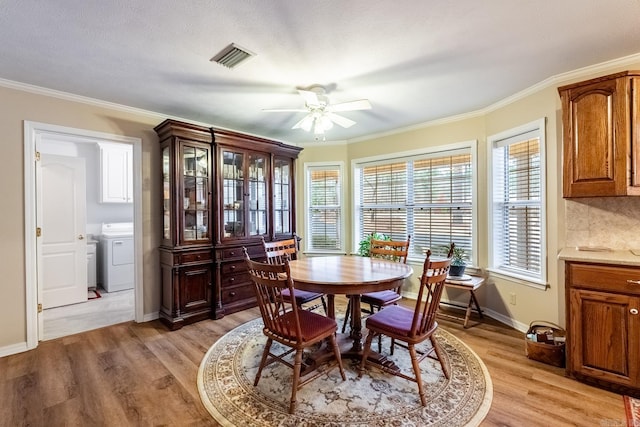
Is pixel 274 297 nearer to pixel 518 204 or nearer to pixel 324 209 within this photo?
pixel 518 204

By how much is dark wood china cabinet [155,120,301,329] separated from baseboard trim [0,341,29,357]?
117 centimetres

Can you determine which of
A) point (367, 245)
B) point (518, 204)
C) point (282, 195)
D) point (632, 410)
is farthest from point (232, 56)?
point (632, 410)

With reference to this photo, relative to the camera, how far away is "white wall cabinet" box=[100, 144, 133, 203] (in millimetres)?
5090

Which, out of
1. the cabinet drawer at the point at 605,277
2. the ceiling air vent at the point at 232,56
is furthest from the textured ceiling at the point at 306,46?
the cabinet drawer at the point at 605,277

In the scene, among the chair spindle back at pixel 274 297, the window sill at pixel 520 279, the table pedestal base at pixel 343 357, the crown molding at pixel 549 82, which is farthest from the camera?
the window sill at pixel 520 279

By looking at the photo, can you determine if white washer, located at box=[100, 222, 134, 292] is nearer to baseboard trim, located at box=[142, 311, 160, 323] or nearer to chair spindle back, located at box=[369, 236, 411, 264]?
baseboard trim, located at box=[142, 311, 160, 323]

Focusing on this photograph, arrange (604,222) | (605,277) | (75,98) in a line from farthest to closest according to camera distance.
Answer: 1. (75,98)
2. (604,222)
3. (605,277)

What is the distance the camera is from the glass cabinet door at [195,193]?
3.48 meters

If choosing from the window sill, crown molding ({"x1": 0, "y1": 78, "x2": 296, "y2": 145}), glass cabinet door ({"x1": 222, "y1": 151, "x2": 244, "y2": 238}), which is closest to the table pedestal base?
the window sill

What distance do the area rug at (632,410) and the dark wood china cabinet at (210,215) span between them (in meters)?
3.54

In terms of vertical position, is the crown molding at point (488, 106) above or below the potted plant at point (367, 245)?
above

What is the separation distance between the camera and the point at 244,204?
3.96 metres

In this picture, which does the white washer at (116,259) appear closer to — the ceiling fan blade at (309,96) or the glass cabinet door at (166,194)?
the glass cabinet door at (166,194)

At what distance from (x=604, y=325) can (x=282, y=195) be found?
3.66 metres
